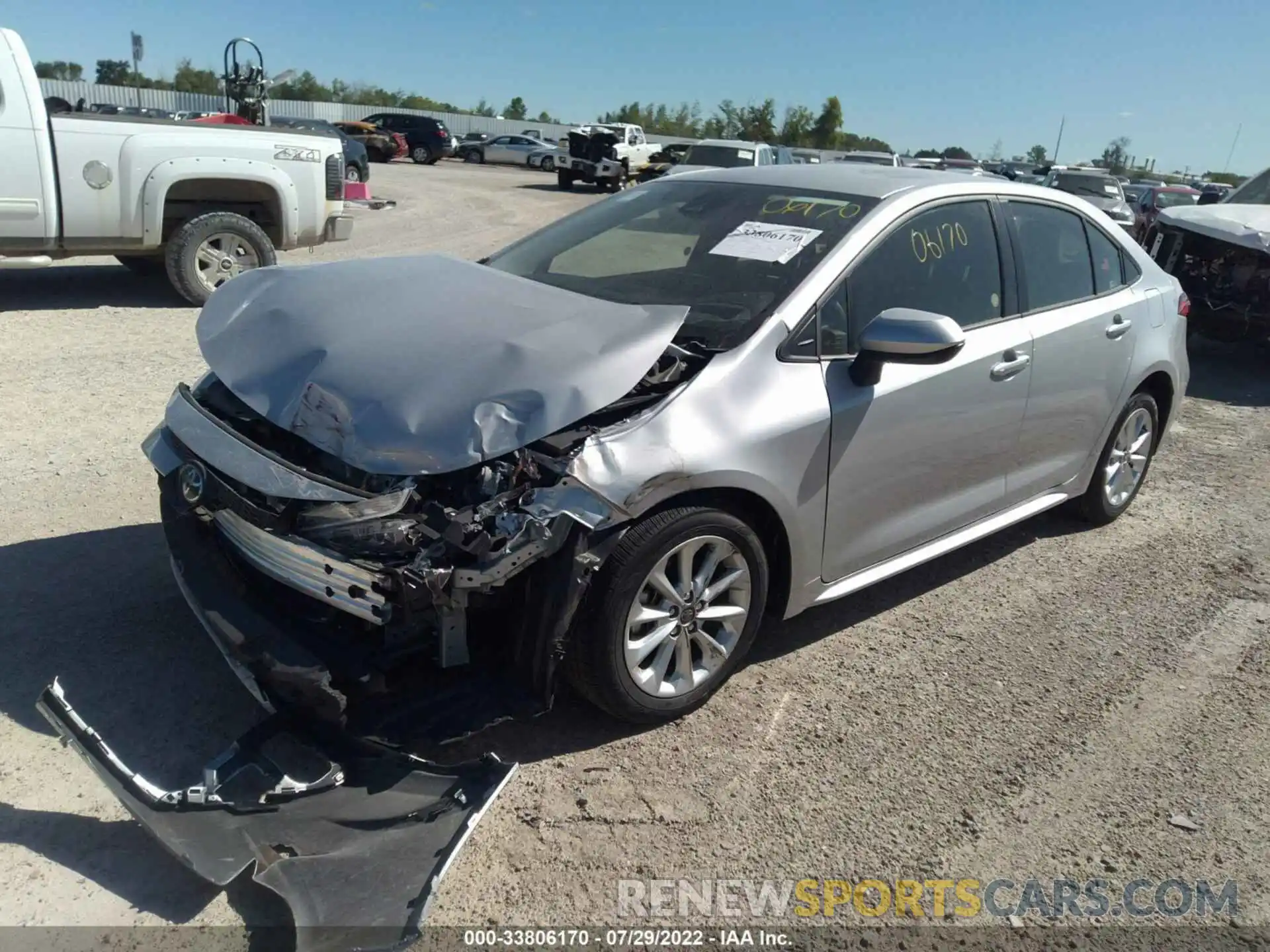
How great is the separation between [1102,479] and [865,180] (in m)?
2.20

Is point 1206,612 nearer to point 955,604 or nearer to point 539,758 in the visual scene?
point 955,604

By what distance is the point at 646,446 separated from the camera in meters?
2.88

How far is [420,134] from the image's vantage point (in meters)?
37.0

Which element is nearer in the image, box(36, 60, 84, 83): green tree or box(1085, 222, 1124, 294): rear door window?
box(1085, 222, 1124, 294): rear door window

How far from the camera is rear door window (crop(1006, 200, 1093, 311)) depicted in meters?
4.29

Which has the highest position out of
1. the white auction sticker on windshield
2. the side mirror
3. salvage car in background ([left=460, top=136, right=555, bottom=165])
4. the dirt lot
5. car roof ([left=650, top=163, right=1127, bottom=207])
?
car roof ([left=650, top=163, right=1127, bottom=207])

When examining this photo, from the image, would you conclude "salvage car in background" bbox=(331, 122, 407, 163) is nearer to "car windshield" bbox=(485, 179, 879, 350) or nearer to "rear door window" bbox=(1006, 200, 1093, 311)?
"car windshield" bbox=(485, 179, 879, 350)

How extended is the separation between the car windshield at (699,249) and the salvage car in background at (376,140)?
103ft

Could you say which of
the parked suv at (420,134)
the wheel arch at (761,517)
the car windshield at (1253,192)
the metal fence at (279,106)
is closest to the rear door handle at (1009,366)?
the wheel arch at (761,517)

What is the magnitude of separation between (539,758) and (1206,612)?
3.25 m

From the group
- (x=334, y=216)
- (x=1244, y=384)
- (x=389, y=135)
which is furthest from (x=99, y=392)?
(x=389, y=135)

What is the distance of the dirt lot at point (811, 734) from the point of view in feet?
8.76

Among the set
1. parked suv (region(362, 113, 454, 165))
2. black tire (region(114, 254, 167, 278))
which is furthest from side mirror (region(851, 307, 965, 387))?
parked suv (region(362, 113, 454, 165))

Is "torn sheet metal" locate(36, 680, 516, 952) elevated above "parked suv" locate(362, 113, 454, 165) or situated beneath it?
situated beneath
